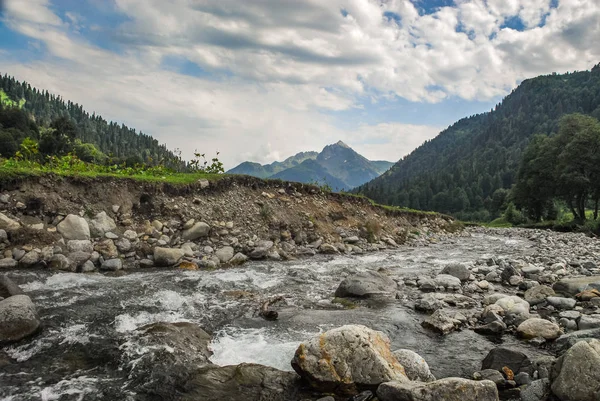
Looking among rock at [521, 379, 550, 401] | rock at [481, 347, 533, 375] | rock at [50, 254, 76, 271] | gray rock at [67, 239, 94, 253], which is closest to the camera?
rock at [521, 379, 550, 401]

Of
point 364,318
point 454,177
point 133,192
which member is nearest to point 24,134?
point 133,192

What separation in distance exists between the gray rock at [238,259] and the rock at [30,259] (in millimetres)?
7453

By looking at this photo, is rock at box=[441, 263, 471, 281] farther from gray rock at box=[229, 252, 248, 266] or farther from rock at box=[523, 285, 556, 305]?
gray rock at box=[229, 252, 248, 266]

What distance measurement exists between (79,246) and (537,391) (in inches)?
603

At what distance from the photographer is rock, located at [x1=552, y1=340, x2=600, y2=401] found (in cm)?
565

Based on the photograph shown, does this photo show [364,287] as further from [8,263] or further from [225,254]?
[8,263]

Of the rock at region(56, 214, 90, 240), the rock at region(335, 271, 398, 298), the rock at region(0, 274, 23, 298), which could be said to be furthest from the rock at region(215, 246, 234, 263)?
the rock at region(0, 274, 23, 298)

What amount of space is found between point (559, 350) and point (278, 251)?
13740 mm

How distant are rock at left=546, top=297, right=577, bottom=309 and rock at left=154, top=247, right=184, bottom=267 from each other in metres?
13.9

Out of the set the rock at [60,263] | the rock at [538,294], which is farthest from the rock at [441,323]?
the rock at [60,263]

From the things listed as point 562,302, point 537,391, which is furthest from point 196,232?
point 537,391

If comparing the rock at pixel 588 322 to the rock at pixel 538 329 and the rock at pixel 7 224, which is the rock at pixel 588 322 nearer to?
the rock at pixel 538 329

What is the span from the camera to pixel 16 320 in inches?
308

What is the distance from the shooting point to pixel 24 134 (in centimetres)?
9525
